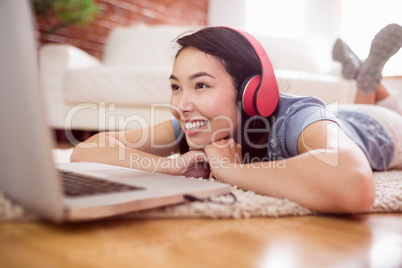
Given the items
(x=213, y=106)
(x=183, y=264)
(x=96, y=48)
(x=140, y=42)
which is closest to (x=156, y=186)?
(x=183, y=264)

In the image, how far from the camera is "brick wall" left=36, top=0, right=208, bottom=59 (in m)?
2.67

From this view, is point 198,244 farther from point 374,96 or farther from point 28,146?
point 374,96

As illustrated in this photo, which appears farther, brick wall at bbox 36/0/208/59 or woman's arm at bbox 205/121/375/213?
brick wall at bbox 36/0/208/59

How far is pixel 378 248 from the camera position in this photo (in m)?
0.46

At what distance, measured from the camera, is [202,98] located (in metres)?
0.82

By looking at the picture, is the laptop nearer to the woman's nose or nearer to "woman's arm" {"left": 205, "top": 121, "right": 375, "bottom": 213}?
"woman's arm" {"left": 205, "top": 121, "right": 375, "bottom": 213}

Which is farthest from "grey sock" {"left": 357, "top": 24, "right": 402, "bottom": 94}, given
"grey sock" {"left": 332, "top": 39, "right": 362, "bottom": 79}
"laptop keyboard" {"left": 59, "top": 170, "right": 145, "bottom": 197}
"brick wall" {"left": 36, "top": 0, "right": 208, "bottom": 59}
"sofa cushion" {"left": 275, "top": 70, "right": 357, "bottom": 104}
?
"brick wall" {"left": 36, "top": 0, "right": 208, "bottom": 59}

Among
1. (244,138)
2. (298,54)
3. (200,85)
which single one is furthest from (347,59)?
(200,85)

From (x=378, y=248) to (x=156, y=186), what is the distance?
34 centimetres

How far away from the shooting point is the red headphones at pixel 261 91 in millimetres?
788

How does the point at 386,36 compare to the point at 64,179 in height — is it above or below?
above

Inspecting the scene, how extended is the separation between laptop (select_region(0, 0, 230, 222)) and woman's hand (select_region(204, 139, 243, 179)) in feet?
0.81

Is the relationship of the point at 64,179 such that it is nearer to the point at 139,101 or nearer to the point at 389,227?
the point at 389,227

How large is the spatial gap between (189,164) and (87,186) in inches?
11.7
